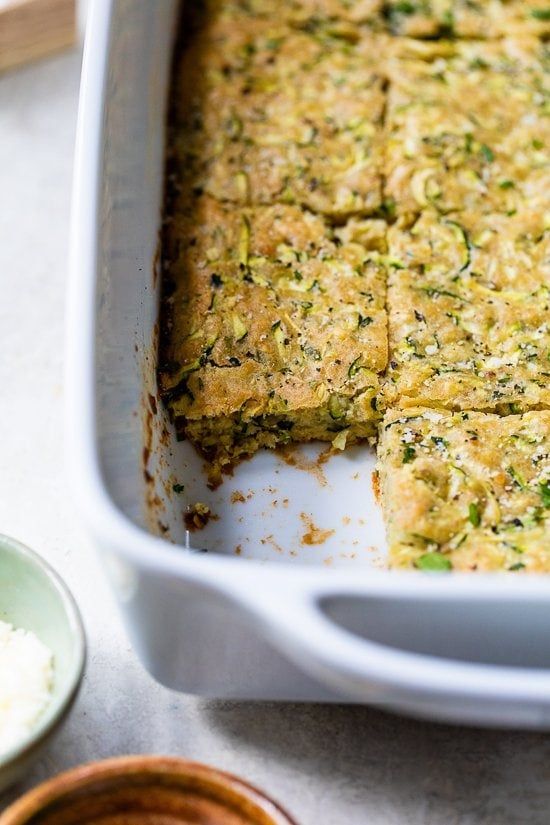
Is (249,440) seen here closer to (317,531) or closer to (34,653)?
(317,531)

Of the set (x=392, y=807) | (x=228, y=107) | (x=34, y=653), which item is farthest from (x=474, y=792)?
(x=228, y=107)

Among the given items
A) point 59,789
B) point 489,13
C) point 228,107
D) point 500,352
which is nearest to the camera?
point 59,789

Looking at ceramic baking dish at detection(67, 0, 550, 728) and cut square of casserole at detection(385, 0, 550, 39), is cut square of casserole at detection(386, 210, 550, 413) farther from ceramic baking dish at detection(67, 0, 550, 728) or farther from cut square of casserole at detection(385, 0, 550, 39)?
cut square of casserole at detection(385, 0, 550, 39)

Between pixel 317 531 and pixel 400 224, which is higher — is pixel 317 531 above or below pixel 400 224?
below

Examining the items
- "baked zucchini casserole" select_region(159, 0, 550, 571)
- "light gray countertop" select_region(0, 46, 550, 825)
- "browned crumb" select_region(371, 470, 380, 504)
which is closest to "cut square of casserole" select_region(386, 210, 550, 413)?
"baked zucchini casserole" select_region(159, 0, 550, 571)

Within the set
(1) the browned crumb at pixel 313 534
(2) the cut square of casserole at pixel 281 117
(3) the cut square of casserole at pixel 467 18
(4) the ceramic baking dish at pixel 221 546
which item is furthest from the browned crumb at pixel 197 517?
(3) the cut square of casserole at pixel 467 18

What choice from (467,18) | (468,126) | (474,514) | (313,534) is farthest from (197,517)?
(467,18)

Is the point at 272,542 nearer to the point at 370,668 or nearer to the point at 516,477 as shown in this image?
the point at 516,477

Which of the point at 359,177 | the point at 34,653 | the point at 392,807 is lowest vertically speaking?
the point at 392,807

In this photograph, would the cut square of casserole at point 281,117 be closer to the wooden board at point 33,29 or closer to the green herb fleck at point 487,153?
the green herb fleck at point 487,153
